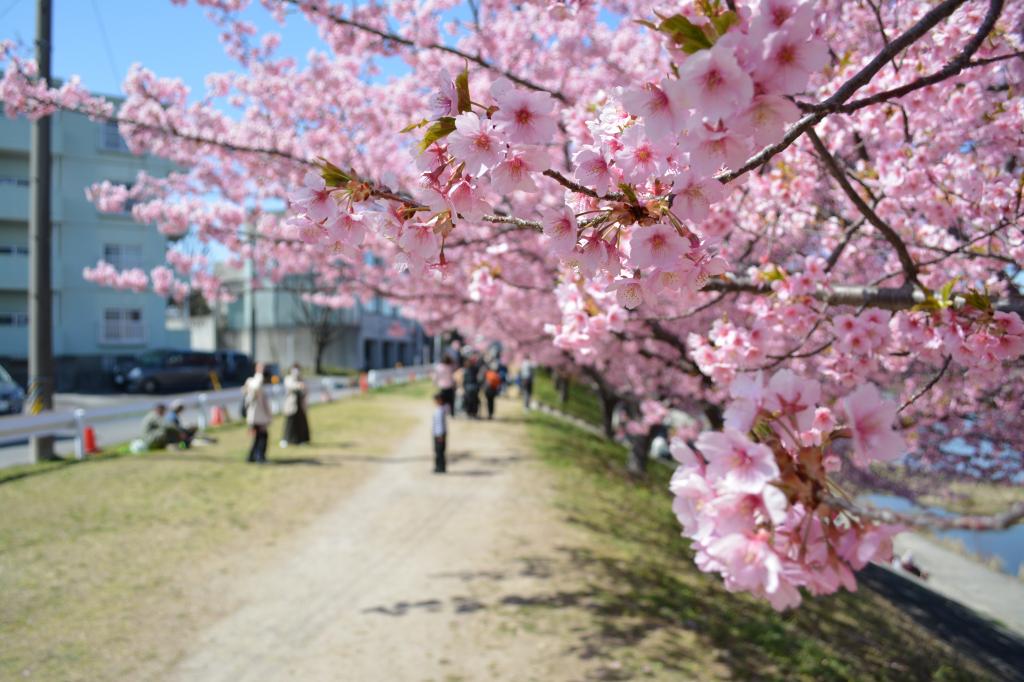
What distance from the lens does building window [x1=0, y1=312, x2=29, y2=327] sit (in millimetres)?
24477

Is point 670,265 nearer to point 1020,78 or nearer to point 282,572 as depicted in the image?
point 1020,78

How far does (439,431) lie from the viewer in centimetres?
1047

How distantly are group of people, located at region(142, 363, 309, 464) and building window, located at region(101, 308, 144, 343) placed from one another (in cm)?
1711

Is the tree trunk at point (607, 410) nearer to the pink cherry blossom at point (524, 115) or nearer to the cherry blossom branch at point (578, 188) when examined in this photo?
the cherry blossom branch at point (578, 188)

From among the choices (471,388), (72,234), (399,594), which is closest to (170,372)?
(72,234)

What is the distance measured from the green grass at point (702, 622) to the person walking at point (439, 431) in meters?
1.99

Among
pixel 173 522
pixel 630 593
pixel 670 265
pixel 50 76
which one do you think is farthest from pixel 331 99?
pixel 670 265

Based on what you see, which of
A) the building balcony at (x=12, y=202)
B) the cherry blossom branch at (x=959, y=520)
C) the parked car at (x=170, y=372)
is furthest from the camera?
the building balcony at (x=12, y=202)

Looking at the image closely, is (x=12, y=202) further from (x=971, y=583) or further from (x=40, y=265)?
(x=971, y=583)

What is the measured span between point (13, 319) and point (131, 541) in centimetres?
2335

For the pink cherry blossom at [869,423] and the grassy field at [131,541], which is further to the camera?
the grassy field at [131,541]

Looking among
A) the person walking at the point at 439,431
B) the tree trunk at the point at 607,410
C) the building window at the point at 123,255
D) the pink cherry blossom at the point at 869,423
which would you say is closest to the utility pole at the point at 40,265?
the person walking at the point at 439,431

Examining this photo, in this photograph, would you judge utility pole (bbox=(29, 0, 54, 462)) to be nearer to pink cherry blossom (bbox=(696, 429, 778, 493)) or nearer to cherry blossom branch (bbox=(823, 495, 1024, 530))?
pink cherry blossom (bbox=(696, 429, 778, 493))

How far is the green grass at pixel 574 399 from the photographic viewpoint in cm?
2550
